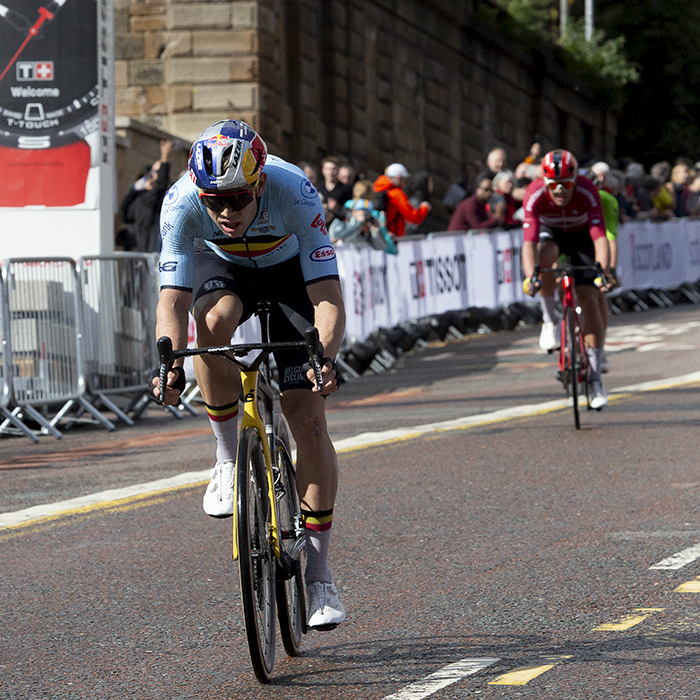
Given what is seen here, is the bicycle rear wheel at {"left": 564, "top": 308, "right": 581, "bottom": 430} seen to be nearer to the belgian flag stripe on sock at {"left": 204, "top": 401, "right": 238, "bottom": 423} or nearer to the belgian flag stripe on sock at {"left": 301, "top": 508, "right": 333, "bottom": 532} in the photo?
the belgian flag stripe on sock at {"left": 204, "top": 401, "right": 238, "bottom": 423}

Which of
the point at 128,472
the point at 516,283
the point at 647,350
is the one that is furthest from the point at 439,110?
the point at 128,472

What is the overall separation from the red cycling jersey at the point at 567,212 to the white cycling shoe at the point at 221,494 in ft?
21.3

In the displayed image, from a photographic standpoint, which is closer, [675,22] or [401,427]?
[401,427]

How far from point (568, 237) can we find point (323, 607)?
7362mm

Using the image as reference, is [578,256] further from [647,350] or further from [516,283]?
[516,283]

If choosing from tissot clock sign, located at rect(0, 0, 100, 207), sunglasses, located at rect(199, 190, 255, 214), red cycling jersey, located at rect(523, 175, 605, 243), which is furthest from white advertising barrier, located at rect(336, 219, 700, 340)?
sunglasses, located at rect(199, 190, 255, 214)

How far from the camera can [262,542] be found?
199 inches

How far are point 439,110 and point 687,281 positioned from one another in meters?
11.2

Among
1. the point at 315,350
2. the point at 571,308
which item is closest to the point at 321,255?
the point at 315,350

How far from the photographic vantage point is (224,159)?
194 inches

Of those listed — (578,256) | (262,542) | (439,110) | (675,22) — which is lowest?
(262,542)

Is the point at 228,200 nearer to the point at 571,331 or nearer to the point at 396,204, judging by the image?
the point at 571,331

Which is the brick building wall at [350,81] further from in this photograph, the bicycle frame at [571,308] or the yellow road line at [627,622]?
the yellow road line at [627,622]

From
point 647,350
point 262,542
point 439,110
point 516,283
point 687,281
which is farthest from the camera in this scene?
point 439,110
